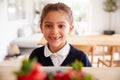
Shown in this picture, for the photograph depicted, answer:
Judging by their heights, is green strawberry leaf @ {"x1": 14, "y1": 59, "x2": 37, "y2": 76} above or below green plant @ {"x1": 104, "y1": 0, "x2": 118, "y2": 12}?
below

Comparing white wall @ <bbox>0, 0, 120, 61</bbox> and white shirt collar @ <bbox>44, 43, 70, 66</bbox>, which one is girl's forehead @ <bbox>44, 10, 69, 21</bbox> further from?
white wall @ <bbox>0, 0, 120, 61</bbox>

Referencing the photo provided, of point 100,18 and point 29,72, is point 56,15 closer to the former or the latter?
point 29,72

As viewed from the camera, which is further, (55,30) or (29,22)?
(29,22)

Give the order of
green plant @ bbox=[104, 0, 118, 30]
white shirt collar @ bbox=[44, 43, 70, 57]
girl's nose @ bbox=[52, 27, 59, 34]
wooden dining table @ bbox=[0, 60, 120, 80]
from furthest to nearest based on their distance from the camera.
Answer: green plant @ bbox=[104, 0, 118, 30]
white shirt collar @ bbox=[44, 43, 70, 57]
girl's nose @ bbox=[52, 27, 59, 34]
wooden dining table @ bbox=[0, 60, 120, 80]

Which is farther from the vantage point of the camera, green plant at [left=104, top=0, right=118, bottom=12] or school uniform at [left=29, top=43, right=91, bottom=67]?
green plant at [left=104, top=0, right=118, bottom=12]

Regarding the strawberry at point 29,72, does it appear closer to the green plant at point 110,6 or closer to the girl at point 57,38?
the girl at point 57,38

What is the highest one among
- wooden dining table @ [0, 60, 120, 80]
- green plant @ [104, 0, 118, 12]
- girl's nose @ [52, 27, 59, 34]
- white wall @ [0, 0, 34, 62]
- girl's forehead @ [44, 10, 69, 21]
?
green plant @ [104, 0, 118, 12]

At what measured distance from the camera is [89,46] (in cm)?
260

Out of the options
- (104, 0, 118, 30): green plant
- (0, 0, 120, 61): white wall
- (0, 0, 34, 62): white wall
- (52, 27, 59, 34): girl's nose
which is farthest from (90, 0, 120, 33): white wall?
(52, 27, 59, 34): girl's nose

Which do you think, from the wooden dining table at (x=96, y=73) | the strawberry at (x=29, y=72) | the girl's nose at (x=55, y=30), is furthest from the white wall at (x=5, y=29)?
the strawberry at (x=29, y=72)

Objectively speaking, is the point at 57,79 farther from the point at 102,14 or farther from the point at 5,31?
the point at 102,14

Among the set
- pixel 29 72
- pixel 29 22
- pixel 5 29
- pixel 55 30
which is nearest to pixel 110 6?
pixel 29 22

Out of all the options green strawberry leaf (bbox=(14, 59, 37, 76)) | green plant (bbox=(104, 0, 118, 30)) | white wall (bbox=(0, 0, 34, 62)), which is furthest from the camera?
green plant (bbox=(104, 0, 118, 30))

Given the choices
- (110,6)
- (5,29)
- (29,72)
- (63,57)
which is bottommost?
(5,29)
